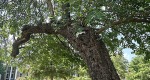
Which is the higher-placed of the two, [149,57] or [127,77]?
[127,77]

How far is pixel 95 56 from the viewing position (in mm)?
6090

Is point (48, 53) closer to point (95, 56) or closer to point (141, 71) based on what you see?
point (95, 56)

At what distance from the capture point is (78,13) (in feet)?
20.1

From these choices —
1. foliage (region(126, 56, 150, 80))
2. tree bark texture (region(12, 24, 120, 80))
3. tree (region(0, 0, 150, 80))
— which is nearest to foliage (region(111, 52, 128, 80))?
foliage (region(126, 56, 150, 80))

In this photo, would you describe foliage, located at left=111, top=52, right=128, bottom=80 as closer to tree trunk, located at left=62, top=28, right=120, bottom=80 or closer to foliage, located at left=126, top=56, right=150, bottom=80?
foliage, located at left=126, top=56, right=150, bottom=80

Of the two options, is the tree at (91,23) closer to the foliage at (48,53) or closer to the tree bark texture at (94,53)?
the tree bark texture at (94,53)

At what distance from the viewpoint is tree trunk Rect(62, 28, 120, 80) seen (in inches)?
230

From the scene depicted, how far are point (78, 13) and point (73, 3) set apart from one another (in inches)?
18.6

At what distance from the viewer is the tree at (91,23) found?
5.77m

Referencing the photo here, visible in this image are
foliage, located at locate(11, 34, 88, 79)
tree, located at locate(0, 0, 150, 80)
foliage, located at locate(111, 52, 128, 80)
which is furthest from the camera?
foliage, located at locate(111, 52, 128, 80)

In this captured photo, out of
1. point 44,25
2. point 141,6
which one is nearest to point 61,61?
point 44,25

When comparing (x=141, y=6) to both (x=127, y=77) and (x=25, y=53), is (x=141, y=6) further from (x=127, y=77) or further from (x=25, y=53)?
(x=127, y=77)

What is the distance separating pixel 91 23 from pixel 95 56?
2.49ft

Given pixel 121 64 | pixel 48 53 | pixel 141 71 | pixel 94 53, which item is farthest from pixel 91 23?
pixel 121 64
